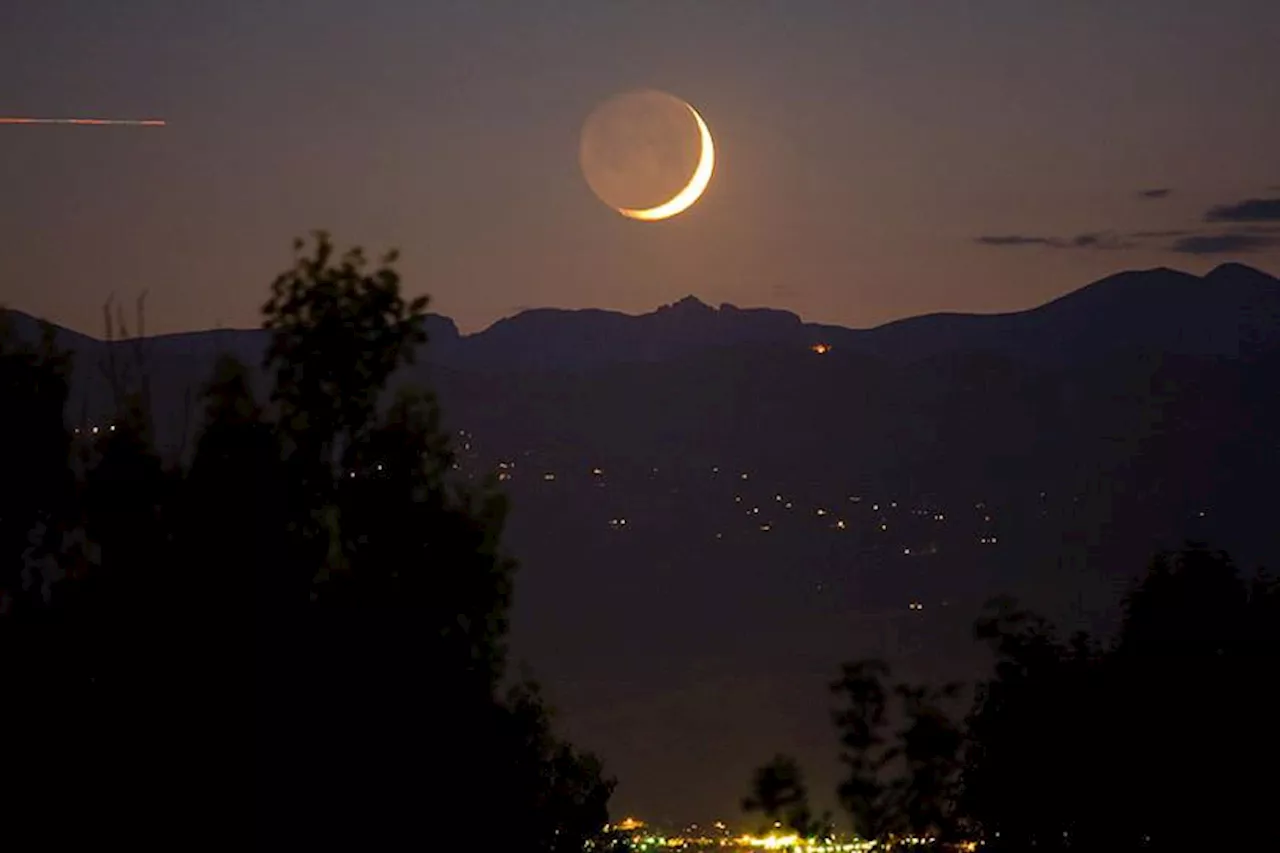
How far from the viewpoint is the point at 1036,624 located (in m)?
24.1

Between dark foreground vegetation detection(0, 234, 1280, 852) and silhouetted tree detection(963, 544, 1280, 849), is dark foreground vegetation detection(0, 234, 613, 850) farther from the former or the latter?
silhouetted tree detection(963, 544, 1280, 849)

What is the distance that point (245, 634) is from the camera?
1389 centimetres

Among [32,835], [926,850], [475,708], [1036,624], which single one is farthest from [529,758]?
[1036,624]

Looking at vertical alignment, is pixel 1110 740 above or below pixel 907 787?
above

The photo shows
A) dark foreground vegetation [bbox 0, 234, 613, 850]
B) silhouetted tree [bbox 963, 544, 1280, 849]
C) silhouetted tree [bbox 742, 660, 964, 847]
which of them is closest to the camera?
dark foreground vegetation [bbox 0, 234, 613, 850]

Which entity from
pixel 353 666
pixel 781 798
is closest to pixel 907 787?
pixel 781 798

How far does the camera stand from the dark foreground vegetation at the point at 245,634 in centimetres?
1320

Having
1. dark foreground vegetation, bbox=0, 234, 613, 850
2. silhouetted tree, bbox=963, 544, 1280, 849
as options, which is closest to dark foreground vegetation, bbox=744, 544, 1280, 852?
silhouetted tree, bbox=963, 544, 1280, 849

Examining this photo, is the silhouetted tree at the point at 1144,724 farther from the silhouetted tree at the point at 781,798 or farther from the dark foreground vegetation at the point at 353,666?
the silhouetted tree at the point at 781,798

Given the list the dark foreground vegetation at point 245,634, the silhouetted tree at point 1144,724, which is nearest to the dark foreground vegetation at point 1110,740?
the silhouetted tree at point 1144,724

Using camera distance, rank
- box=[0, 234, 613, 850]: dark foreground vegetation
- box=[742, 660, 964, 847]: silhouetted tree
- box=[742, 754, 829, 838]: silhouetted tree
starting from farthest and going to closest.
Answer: box=[742, 754, 829, 838]: silhouetted tree, box=[742, 660, 964, 847]: silhouetted tree, box=[0, 234, 613, 850]: dark foreground vegetation

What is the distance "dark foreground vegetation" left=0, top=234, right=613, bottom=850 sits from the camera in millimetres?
13195

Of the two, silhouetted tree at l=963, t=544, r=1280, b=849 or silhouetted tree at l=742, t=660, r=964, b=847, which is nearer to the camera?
silhouetted tree at l=963, t=544, r=1280, b=849

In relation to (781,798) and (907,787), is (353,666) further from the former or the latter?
(781,798)
